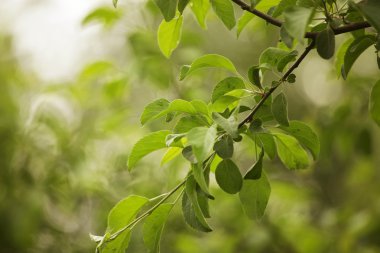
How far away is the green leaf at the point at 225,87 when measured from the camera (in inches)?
22.4

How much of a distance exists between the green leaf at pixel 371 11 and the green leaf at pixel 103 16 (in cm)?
93

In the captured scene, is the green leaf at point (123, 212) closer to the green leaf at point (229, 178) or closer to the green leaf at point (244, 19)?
the green leaf at point (229, 178)

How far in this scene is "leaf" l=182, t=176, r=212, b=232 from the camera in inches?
20.4

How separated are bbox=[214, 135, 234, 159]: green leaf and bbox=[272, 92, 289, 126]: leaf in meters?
0.07

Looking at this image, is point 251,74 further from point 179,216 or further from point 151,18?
point 179,216

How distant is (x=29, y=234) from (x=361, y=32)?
49.6 inches

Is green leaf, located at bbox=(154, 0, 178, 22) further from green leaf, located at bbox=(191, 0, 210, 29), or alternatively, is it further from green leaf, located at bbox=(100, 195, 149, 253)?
green leaf, located at bbox=(100, 195, 149, 253)

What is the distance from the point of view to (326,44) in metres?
0.48

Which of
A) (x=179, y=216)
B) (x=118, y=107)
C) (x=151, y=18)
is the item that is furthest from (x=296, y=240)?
(x=151, y=18)

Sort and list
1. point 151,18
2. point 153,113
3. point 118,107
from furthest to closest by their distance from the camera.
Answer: point 118,107 → point 151,18 → point 153,113

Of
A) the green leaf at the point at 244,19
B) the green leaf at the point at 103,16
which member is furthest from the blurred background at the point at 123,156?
the green leaf at the point at 244,19

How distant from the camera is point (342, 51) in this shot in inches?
26.8

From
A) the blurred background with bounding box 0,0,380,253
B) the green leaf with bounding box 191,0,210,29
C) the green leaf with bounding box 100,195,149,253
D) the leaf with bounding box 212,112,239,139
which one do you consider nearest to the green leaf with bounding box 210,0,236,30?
the green leaf with bounding box 191,0,210,29

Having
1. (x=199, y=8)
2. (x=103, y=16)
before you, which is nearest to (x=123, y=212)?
(x=199, y=8)
